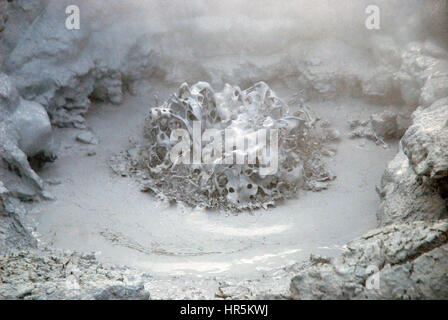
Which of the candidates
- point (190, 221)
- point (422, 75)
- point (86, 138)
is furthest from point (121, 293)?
point (422, 75)

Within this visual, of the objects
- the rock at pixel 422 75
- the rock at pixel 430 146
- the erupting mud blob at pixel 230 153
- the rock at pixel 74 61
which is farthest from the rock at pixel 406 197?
the rock at pixel 74 61

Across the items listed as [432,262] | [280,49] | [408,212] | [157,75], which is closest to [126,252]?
[408,212]

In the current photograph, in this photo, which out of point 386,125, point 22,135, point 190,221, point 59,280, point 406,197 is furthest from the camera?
point 386,125

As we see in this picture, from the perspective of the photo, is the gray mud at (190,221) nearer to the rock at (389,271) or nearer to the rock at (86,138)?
the rock at (86,138)

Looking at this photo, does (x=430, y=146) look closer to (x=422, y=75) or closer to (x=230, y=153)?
(x=230, y=153)

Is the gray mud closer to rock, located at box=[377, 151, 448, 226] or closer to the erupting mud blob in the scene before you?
the erupting mud blob

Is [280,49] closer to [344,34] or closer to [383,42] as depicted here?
[344,34]
